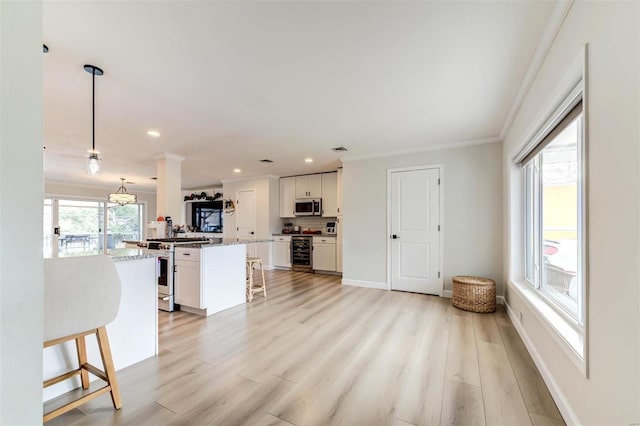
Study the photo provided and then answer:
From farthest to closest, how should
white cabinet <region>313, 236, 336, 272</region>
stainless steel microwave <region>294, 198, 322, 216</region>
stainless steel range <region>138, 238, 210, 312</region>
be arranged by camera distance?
stainless steel microwave <region>294, 198, 322, 216</region>
white cabinet <region>313, 236, 336, 272</region>
stainless steel range <region>138, 238, 210, 312</region>

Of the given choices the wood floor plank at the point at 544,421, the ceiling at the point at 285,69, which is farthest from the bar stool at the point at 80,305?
the wood floor plank at the point at 544,421

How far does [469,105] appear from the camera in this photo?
8.95ft

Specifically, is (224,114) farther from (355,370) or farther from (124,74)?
(355,370)

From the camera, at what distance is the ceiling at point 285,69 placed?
4.97 feet

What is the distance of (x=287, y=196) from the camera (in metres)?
6.83

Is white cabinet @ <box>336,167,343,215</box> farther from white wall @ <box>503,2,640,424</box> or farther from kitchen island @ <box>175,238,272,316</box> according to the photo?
white wall @ <box>503,2,640,424</box>

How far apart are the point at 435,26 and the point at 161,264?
153 inches

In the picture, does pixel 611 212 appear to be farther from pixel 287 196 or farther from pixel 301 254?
pixel 287 196

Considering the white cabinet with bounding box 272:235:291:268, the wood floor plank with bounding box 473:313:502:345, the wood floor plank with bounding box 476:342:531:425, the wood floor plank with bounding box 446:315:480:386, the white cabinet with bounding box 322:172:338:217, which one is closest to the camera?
the wood floor plank with bounding box 476:342:531:425

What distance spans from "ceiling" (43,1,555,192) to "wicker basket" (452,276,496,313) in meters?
1.95

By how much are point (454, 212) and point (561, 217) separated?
196 centimetres

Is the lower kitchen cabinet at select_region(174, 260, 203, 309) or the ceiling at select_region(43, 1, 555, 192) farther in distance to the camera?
the lower kitchen cabinet at select_region(174, 260, 203, 309)

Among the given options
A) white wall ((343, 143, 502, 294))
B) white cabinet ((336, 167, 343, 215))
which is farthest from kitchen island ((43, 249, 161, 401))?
white cabinet ((336, 167, 343, 215))

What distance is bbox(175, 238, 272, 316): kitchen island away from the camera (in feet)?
10.8
